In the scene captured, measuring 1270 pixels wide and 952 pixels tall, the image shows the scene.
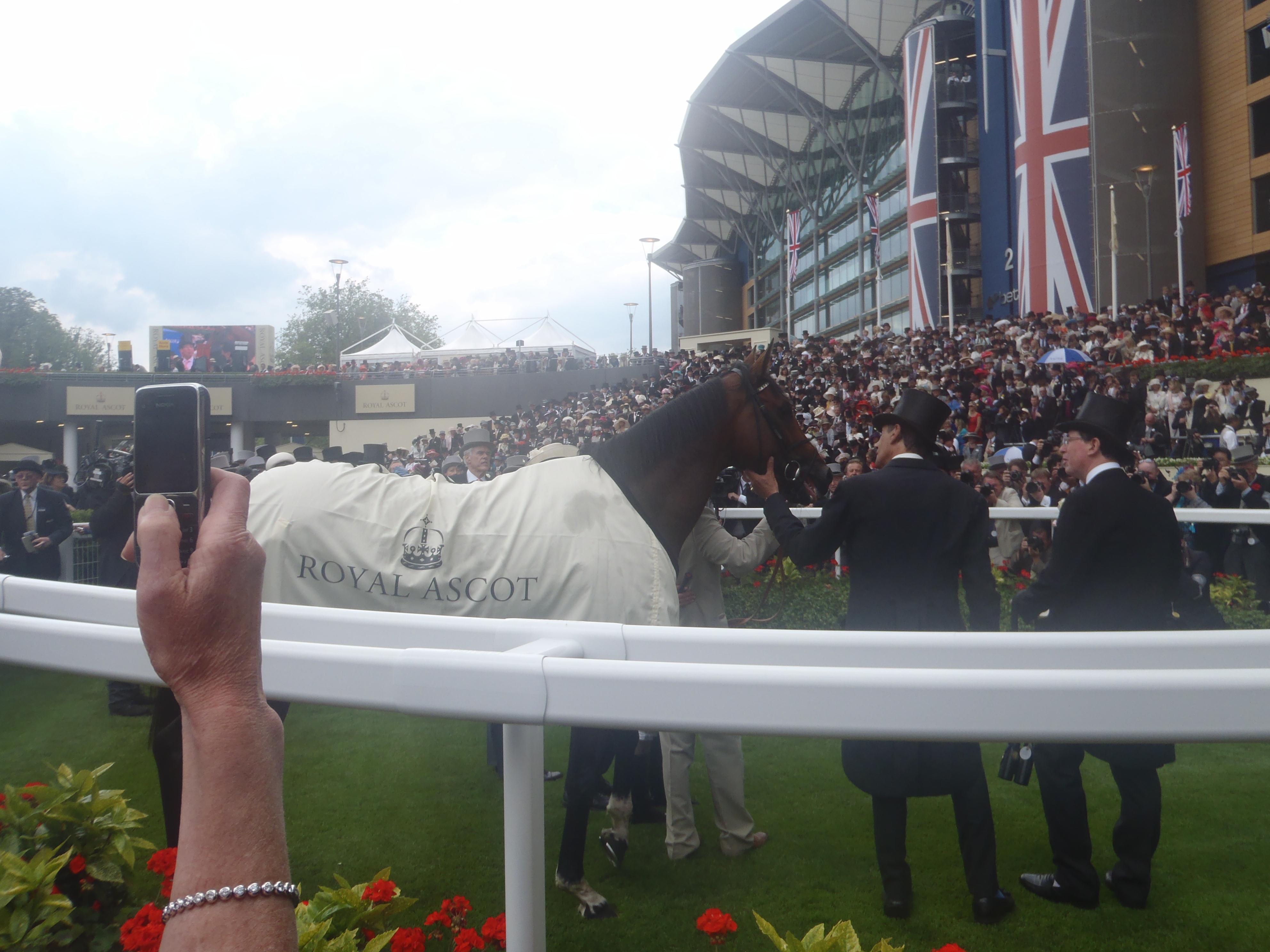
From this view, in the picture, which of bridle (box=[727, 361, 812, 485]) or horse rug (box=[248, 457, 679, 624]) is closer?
horse rug (box=[248, 457, 679, 624])

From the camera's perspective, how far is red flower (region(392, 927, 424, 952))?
42.6 inches

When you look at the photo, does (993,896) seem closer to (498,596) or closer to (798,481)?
(498,596)

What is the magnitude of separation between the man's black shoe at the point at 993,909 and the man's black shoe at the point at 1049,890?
0.24 ft

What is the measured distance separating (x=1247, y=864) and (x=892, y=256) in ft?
124

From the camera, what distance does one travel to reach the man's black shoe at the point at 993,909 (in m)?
1.80

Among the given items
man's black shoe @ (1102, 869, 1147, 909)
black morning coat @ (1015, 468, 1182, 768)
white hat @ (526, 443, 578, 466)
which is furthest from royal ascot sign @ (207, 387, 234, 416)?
man's black shoe @ (1102, 869, 1147, 909)

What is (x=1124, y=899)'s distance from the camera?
69.9 inches

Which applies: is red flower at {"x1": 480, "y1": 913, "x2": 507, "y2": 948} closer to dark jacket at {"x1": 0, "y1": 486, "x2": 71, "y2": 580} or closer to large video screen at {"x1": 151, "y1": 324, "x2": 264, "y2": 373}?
dark jacket at {"x1": 0, "y1": 486, "x2": 71, "y2": 580}

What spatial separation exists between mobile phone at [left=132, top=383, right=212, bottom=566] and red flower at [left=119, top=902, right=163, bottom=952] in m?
0.71

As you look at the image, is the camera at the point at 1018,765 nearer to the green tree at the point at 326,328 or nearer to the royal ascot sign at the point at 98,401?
the royal ascot sign at the point at 98,401

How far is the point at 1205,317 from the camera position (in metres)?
15.0

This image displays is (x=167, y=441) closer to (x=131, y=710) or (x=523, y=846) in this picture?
(x=523, y=846)

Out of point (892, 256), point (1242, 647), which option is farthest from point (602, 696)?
point (892, 256)

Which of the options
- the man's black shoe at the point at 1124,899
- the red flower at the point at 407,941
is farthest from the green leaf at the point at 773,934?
the man's black shoe at the point at 1124,899
